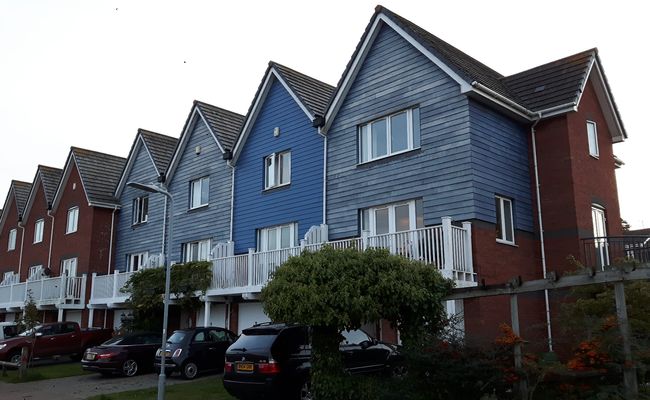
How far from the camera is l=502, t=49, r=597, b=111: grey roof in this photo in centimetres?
1848

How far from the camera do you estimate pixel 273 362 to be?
1248 cm

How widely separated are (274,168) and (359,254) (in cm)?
1086

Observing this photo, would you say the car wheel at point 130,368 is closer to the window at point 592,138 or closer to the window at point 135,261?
the window at point 135,261

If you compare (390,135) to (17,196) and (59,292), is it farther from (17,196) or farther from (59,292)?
(17,196)

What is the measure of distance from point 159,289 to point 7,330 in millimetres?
7220

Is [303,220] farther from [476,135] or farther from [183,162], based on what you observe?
[183,162]

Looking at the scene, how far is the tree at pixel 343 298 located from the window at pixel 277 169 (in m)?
9.91

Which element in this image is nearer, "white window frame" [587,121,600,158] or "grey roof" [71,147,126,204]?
"white window frame" [587,121,600,158]

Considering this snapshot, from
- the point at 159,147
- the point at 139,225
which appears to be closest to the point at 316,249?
the point at 139,225

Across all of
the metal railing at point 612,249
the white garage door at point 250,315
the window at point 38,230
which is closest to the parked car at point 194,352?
the white garage door at point 250,315

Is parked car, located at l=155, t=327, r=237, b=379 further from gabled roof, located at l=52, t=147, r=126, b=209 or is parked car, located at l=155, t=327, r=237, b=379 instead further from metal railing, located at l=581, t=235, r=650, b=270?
gabled roof, located at l=52, t=147, r=126, b=209

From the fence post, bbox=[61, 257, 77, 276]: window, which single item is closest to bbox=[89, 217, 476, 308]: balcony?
the fence post

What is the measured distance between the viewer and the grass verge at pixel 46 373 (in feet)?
64.9

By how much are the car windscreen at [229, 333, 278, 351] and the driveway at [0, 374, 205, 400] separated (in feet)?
14.8
